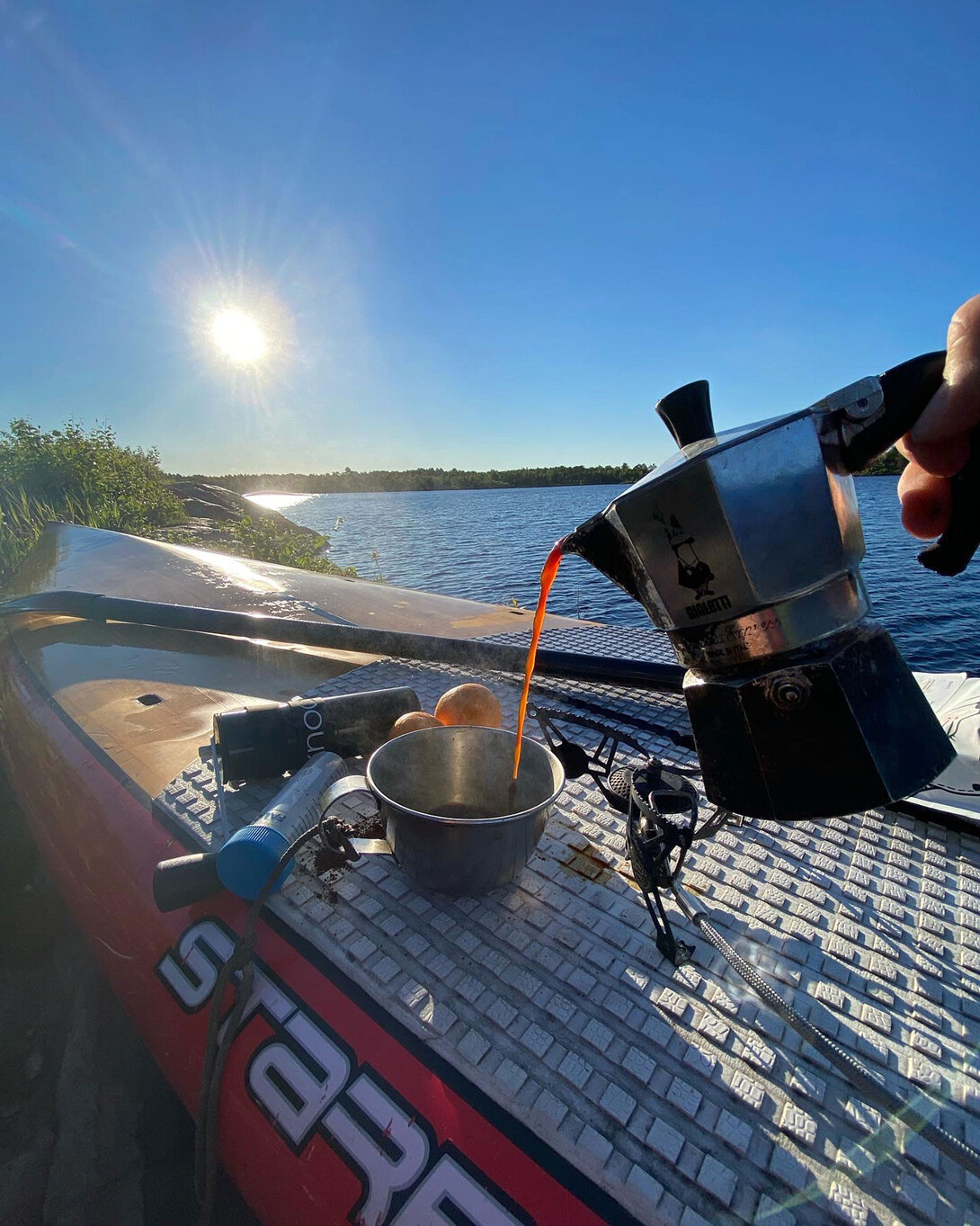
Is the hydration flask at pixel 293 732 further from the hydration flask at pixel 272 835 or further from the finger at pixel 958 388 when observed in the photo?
the finger at pixel 958 388

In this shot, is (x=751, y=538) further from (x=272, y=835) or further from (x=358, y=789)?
(x=272, y=835)

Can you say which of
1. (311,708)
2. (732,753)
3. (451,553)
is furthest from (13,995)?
(451,553)

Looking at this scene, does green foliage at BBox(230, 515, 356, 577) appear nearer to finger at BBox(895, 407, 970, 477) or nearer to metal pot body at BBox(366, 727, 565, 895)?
metal pot body at BBox(366, 727, 565, 895)

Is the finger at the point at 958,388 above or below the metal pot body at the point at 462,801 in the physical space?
above

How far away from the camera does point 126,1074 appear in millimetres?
2193

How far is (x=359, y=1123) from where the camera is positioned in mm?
1140

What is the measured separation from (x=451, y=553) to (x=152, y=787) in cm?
2230

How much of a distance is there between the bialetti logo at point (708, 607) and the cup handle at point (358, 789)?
90cm

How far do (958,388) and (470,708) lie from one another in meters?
1.72

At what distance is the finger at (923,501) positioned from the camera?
1.18 m

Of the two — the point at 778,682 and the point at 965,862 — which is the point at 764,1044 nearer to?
the point at 778,682

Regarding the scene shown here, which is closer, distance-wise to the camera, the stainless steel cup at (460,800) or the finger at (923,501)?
the finger at (923,501)

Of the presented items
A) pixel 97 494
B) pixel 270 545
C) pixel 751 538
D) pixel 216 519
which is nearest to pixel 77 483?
pixel 97 494

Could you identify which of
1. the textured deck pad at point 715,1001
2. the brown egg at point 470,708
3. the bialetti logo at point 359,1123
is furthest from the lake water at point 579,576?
the bialetti logo at point 359,1123
